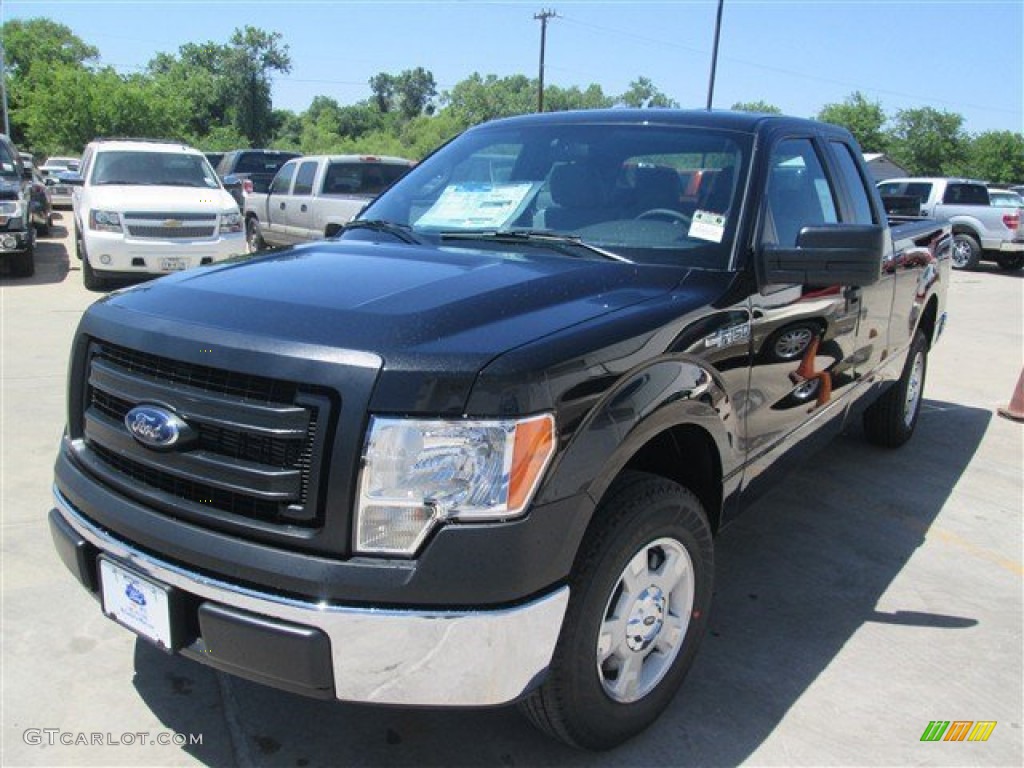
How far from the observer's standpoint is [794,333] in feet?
10.4

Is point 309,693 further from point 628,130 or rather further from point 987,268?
point 987,268

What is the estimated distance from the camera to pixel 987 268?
1955cm

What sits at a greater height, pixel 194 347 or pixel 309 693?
pixel 194 347

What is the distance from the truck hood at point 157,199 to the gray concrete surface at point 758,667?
5757mm

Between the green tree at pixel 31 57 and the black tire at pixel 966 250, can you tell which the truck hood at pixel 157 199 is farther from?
the green tree at pixel 31 57

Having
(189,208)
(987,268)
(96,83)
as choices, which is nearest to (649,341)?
(189,208)

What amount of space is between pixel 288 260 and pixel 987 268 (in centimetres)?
2063

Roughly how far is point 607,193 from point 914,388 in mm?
3443

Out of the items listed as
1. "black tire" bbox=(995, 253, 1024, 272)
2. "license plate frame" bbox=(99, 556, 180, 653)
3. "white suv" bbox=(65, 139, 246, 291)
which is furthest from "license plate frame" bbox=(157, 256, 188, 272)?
"black tire" bbox=(995, 253, 1024, 272)

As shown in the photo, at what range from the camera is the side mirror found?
2662 millimetres

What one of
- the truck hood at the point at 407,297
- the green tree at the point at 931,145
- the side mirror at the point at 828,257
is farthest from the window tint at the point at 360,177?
the green tree at the point at 931,145

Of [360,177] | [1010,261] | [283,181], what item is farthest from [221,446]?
[1010,261]

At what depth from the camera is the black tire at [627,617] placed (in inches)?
84.6

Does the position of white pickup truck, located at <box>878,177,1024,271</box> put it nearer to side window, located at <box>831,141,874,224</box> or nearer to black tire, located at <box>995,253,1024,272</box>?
black tire, located at <box>995,253,1024,272</box>
